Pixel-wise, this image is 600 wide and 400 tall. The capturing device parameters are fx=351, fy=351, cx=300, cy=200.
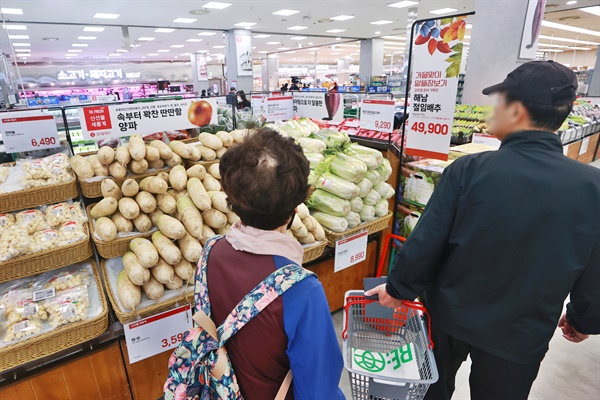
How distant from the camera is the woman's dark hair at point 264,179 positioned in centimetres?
91

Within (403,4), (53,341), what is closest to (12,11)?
(403,4)

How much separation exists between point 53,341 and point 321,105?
310 cm

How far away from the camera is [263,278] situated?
886mm

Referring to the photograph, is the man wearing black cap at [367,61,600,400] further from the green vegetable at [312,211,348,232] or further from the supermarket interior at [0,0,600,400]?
the green vegetable at [312,211,348,232]

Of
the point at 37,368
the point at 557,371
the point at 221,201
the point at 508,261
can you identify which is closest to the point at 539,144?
the point at 508,261

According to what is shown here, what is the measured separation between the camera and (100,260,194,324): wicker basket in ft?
5.35

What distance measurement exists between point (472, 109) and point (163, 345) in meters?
6.09

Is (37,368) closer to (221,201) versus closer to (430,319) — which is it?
(221,201)

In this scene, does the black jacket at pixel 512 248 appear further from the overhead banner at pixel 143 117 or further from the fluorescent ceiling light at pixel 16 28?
the fluorescent ceiling light at pixel 16 28

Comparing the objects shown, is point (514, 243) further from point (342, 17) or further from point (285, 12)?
point (342, 17)

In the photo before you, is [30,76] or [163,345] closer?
[163,345]

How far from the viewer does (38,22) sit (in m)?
10.7

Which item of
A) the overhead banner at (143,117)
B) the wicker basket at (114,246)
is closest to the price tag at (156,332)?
the wicker basket at (114,246)

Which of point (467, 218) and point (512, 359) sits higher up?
point (467, 218)
